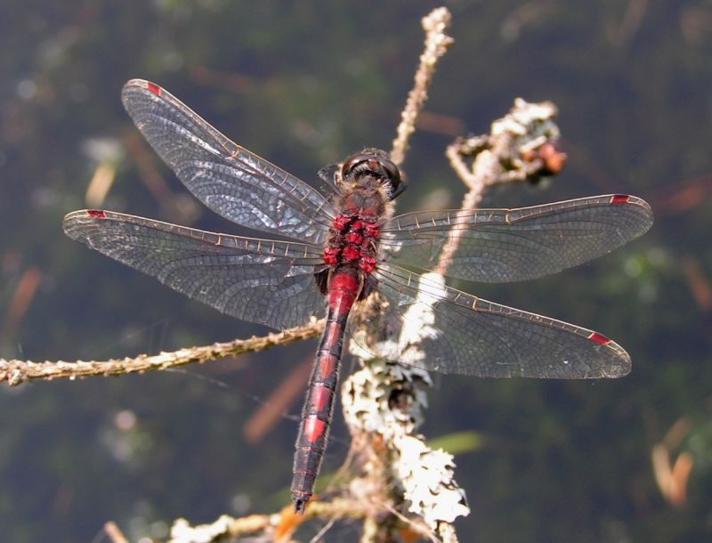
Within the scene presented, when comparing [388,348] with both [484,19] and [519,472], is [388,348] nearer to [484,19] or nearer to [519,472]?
[519,472]

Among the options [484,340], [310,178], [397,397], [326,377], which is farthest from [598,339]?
[310,178]

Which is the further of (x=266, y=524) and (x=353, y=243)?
(x=353, y=243)

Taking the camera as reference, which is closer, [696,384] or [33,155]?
[696,384]

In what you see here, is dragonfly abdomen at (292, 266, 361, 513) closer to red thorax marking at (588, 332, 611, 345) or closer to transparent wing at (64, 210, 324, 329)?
transparent wing at (64, 210, 324, 329)

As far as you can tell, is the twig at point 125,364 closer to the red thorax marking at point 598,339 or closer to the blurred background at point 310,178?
the red thorax marking at point 598,339

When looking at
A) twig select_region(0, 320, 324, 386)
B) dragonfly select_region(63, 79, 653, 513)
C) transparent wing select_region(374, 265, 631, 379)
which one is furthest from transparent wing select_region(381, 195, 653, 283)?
twig select_region(0, 320, 324, 386)

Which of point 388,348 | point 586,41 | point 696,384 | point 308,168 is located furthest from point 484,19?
point 388,348

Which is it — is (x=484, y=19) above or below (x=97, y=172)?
above

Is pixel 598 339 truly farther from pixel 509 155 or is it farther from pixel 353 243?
pixel 353 243
